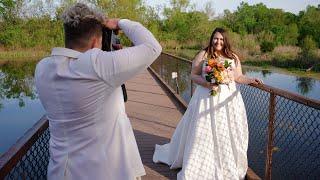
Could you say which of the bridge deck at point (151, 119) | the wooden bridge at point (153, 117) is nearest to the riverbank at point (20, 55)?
the wooden bridge at point (153, 117)

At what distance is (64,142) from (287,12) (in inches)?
3172

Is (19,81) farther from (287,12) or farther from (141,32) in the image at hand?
(287,12)

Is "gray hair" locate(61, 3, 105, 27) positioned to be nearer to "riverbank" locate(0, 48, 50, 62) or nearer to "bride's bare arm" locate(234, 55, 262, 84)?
"bride's bare arm" locate(234, 55, 262, 84)

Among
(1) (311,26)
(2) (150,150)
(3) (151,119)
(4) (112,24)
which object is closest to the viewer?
(4) (112,24)

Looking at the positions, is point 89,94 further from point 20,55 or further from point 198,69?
point 20,55

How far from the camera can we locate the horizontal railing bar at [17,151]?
1929mm

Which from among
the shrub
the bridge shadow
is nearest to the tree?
the shrub

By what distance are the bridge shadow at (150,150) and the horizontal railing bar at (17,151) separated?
2.03 metres

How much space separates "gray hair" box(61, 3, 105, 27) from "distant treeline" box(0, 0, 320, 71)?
77.0ft

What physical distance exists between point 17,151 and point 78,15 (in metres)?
0.83

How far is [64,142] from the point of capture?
1898 millimetres

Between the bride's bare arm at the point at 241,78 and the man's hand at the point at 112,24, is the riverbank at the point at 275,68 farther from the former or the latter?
the man's hand at the point at 112,24

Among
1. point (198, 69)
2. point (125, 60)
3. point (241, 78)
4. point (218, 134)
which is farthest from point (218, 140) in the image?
point (125, 60)

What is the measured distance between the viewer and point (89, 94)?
1.77m
